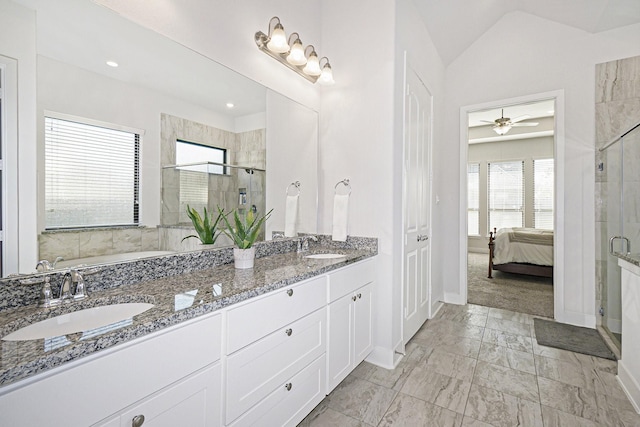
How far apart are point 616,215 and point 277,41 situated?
123 inches

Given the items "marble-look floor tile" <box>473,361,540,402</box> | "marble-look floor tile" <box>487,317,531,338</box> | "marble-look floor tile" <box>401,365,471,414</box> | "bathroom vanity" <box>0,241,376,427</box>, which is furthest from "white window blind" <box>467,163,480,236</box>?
"bathroom vanity" <box>0,241,376,427</box>

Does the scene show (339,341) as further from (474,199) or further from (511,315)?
(474,199)

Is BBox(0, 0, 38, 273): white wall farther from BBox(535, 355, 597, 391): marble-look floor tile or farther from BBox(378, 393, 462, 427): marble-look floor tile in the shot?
BBox(535, 355, 597, 391): marble-look floor tile

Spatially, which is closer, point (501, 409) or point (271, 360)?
point (271, 360)

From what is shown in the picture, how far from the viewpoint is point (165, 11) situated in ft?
4.83

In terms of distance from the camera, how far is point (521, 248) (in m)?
4.77

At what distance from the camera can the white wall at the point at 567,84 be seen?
2959mm

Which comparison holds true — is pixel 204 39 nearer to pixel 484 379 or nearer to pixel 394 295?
pixel 394 295

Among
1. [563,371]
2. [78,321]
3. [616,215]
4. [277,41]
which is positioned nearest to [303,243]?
[277,41]

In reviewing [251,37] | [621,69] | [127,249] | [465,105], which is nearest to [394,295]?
[127,249]

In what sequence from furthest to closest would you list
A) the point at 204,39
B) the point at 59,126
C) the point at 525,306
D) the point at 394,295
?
the point at 525,306, the point at 394,295, the point at 204,39, the point at 59,126

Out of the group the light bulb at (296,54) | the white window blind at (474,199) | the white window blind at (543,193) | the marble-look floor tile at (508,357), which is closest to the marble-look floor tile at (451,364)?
the marble-look floor tile at (508,357)

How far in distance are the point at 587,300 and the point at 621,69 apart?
2210mm

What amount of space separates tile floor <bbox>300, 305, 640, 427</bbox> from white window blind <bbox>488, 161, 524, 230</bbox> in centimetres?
515
